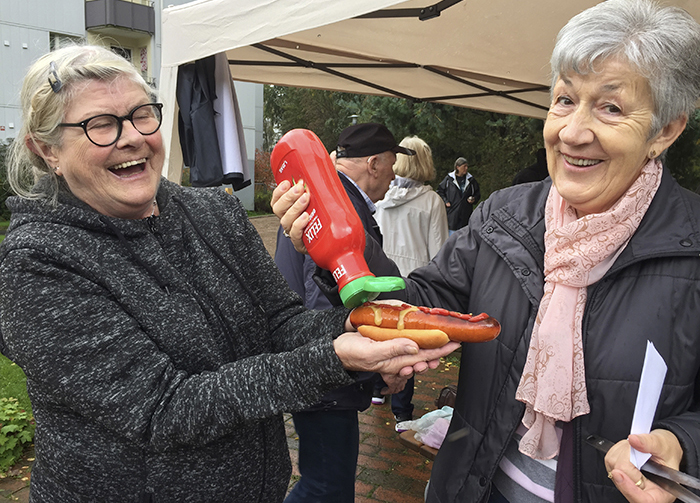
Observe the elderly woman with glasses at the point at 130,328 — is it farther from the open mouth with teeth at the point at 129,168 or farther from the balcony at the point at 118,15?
the balcony at the point at 118,15

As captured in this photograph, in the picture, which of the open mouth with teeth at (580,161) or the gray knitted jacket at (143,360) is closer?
the gray knitted jacket at (143,360)

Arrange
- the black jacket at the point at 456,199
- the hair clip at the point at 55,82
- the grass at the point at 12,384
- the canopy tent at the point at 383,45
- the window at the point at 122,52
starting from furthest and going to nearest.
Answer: the black jacket at the point at 456,199 → the grass at the point at 12,384 → the canopy tent at the point at 383,45 → the window at the point at 122,52 → the hair clip at the point at 55,82

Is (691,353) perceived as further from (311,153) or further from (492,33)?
(492,33)

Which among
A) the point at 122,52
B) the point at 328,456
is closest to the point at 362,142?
the point at 122,52

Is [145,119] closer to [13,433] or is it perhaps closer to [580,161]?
[580,161]

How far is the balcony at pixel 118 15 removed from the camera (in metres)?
20.5

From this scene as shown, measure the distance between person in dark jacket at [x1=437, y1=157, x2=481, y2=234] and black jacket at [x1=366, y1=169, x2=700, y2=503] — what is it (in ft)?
30.7

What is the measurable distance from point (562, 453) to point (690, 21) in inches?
44.4

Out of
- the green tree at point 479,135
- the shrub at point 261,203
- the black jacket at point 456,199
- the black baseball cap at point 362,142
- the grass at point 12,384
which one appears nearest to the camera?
the black baseball cap at point 362,142

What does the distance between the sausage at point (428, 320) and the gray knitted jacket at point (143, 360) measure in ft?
0.48

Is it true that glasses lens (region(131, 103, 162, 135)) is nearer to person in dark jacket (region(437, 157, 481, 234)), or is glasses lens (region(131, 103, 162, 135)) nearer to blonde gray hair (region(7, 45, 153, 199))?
blonde gray hair (region(7, 45, 153, 199))

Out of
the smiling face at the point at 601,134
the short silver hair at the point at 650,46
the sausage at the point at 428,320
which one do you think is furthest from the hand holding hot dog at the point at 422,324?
the short silver hair at the point at 650,46

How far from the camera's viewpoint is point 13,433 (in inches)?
149

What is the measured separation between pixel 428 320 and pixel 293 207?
0.46 metres
